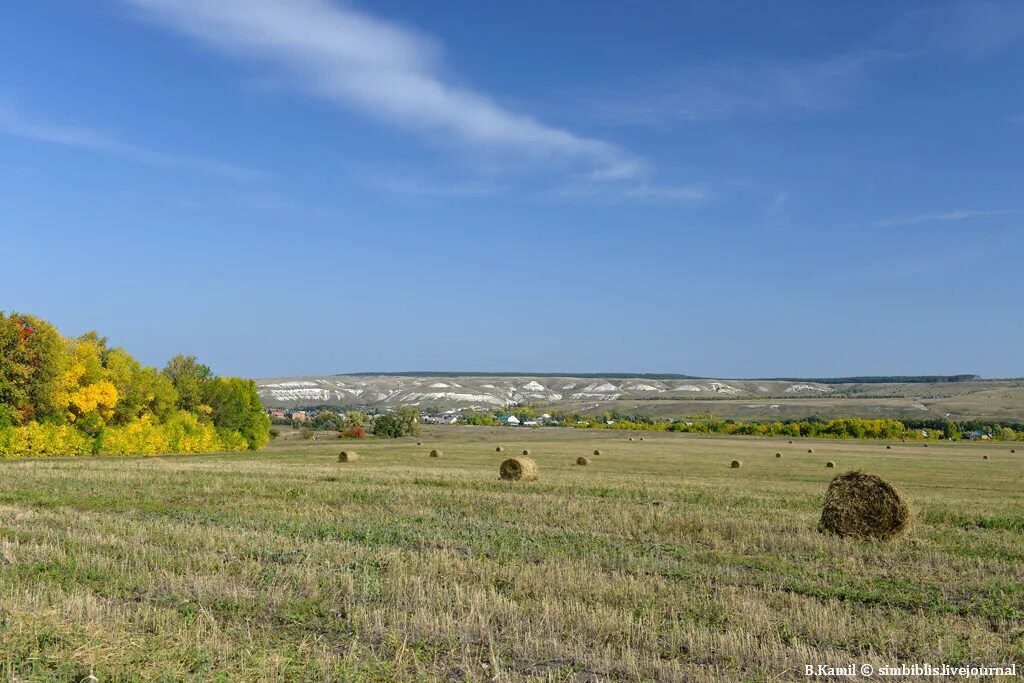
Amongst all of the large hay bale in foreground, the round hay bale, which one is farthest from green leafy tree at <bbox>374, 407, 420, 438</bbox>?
the large hay bale in foreground

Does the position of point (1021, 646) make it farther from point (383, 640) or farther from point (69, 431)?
point (69, 431)

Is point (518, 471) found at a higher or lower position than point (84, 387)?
lower

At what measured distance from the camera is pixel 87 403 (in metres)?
62.2

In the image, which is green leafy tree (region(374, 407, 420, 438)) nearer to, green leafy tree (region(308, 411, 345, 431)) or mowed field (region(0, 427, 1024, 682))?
green leafy tree (region(308, 411, 345, 431))

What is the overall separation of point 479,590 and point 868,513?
35.8ft

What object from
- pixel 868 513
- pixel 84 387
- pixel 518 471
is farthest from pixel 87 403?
pixel 868 513

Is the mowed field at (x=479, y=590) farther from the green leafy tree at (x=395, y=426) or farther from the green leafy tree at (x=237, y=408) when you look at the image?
the green leafy tree at (x=395, y=426)

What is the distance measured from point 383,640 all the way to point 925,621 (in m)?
6.24

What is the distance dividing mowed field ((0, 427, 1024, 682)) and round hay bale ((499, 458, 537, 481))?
9.34 metres

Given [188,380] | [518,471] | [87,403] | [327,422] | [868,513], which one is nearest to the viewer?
[868,513]

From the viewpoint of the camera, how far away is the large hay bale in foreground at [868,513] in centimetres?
1780

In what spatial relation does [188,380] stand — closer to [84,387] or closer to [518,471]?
[84,387]

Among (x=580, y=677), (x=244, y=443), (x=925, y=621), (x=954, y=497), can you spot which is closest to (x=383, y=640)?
(x=580, y=677)

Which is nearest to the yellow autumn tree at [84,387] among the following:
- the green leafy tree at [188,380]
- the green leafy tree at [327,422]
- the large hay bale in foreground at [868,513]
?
the green leafy tree at [188,380]
